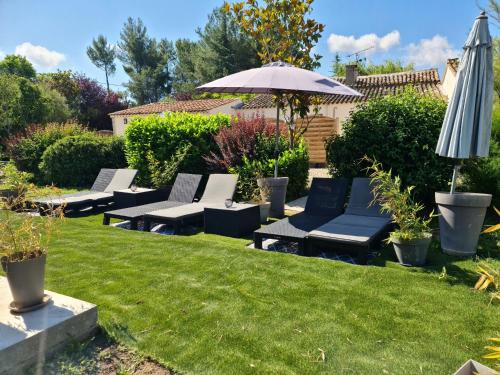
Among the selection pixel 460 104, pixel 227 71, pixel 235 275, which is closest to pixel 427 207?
pixel 460 104

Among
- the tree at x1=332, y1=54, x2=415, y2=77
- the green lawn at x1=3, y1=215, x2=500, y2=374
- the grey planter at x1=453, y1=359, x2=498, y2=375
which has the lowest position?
the green lawn at x1=3, y1=215, x2=500, y2=374

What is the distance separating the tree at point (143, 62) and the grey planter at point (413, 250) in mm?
44076

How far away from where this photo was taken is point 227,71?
3247 cm

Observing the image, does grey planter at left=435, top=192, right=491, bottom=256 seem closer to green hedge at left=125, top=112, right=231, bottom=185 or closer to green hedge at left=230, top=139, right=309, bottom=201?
green hedge at left=230, top=139, right=309, bottom=201

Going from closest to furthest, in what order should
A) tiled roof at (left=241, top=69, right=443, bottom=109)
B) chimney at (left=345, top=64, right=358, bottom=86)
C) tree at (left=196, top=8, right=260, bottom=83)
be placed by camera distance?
tiled roof at (left=241, top=69, right=443, bottom=109)
chimney at (left=345, top=64, right=358, bottom=86)
tree at (left=196, top=8, right=260, bottom=83)

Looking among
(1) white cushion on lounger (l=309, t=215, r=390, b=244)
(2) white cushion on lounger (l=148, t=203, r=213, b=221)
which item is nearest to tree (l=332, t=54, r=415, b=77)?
(2) white cushion on lounger (l=148, t=203, r=213, b=221)

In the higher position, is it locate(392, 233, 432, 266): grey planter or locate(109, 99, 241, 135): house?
locate(109, 99, 241, 135): house

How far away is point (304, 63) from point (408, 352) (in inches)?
341

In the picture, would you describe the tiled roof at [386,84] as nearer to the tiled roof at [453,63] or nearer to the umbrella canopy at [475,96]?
the tiled roof at [453,63]

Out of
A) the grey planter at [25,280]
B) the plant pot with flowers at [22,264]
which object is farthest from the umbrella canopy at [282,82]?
the grey planter at [25,280]

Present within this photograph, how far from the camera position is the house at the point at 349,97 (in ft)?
59.4

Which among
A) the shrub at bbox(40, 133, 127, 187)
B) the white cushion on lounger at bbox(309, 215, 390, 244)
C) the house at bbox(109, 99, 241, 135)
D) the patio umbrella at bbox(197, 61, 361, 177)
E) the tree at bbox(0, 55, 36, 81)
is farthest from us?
the tree at bbox(0, 55, 36, 81)

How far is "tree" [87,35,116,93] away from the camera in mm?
49969

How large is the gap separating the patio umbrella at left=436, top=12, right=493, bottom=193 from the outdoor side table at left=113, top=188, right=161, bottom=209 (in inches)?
243
